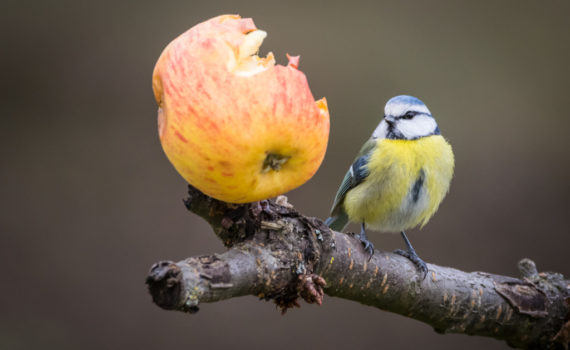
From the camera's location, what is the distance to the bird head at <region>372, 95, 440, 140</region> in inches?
73.5

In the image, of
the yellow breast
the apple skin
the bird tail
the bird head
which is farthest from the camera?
the bird tail

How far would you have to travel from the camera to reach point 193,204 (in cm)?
111

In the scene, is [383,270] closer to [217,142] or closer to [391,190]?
[391,190]

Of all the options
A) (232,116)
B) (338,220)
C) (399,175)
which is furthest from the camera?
(338,220)

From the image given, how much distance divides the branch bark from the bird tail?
1.75 ft

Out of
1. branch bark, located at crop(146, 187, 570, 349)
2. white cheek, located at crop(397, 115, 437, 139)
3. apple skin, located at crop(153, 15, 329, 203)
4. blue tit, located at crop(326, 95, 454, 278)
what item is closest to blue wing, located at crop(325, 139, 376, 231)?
blue tit, located at crop(326, 95, 454, 278)

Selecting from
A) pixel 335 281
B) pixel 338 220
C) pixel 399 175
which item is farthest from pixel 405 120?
pixel 335 281

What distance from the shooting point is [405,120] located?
1897mm

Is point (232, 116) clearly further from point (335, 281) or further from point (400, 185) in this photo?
point (400, 185)

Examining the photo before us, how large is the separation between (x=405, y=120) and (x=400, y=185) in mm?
273

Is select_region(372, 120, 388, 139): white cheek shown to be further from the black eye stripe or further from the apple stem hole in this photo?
the apple stem hole

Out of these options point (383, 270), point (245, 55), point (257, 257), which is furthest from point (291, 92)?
point (383, 270)

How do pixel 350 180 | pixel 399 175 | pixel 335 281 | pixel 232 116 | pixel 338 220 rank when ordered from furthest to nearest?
1. pixel 338 220
2. pixel 350 180
3. pixel 399 175
4. pixel 335 281
5. pixel 232 116

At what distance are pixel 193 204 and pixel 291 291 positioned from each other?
27 cm
